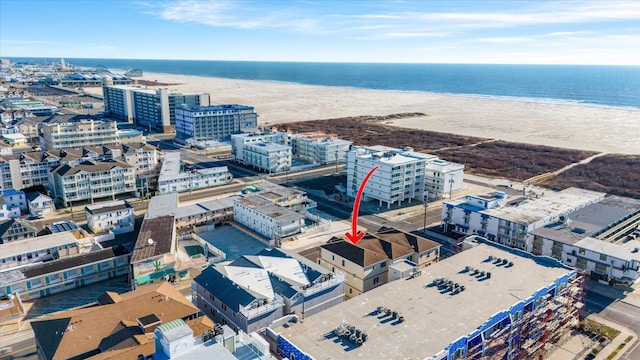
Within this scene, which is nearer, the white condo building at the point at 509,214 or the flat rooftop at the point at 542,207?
the white condo building at the point at 509,214

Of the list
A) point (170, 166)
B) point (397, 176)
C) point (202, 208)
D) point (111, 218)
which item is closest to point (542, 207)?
point (397, 176)

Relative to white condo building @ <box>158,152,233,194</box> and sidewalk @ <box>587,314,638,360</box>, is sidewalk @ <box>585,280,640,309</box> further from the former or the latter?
white condo building @ <box>158,152,233,194</box>

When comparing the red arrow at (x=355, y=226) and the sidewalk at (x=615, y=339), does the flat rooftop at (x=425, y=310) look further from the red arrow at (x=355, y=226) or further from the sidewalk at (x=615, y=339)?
the red arrow at (x=355, y=226)

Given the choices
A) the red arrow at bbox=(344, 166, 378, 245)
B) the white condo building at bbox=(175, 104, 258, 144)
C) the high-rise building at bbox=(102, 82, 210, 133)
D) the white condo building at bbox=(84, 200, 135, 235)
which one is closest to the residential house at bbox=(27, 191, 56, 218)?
the white condo building at bbox=(84, 200, 135, 235)

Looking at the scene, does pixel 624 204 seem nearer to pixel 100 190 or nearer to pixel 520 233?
pixel 520 233

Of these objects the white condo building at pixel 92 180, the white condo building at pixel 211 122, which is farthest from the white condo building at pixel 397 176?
the white condo building at pixel 211 122
